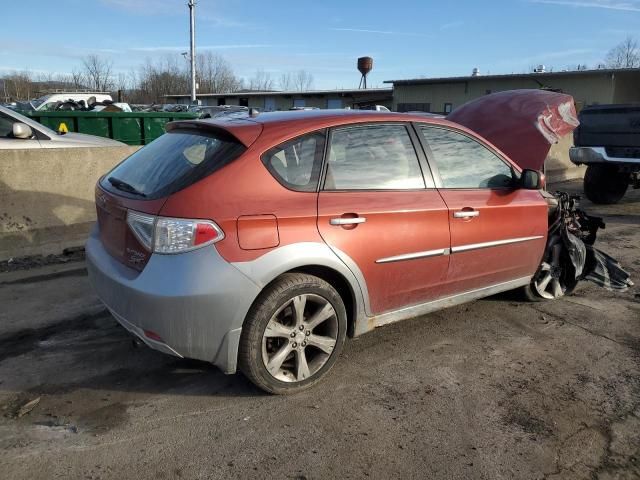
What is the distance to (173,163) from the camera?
10.5ft

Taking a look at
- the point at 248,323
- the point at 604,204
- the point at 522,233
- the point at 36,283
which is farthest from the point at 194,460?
the point at 604,204

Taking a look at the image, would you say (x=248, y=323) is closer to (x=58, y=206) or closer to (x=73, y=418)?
(x=73, y=418)

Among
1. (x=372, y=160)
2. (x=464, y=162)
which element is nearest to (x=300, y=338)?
(x=372, y=160)

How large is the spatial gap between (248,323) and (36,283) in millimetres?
3219

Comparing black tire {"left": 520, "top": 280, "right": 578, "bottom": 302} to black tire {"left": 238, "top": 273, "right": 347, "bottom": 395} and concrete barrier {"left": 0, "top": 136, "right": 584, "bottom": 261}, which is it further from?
concrete barrier {"left": 0, "top": 136, "right": 584, "bottom": 261}

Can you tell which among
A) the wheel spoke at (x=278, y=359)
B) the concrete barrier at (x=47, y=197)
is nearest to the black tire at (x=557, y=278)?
the wheel spoke at (x=278, y=359)

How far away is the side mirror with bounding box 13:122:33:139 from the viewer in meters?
5.99

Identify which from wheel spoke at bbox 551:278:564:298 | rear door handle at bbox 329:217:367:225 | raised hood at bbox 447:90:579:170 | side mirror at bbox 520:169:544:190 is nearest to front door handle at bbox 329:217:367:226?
rear door handle at bbox 329:217:367:225

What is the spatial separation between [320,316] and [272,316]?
346 millimetres

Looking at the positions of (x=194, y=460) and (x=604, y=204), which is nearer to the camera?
(x=194, y=460)

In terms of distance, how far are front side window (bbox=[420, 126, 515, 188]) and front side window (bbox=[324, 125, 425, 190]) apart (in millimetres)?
235

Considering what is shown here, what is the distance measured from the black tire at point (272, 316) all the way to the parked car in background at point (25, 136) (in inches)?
179

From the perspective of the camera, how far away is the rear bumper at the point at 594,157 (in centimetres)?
896

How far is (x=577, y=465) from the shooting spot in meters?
2.70
